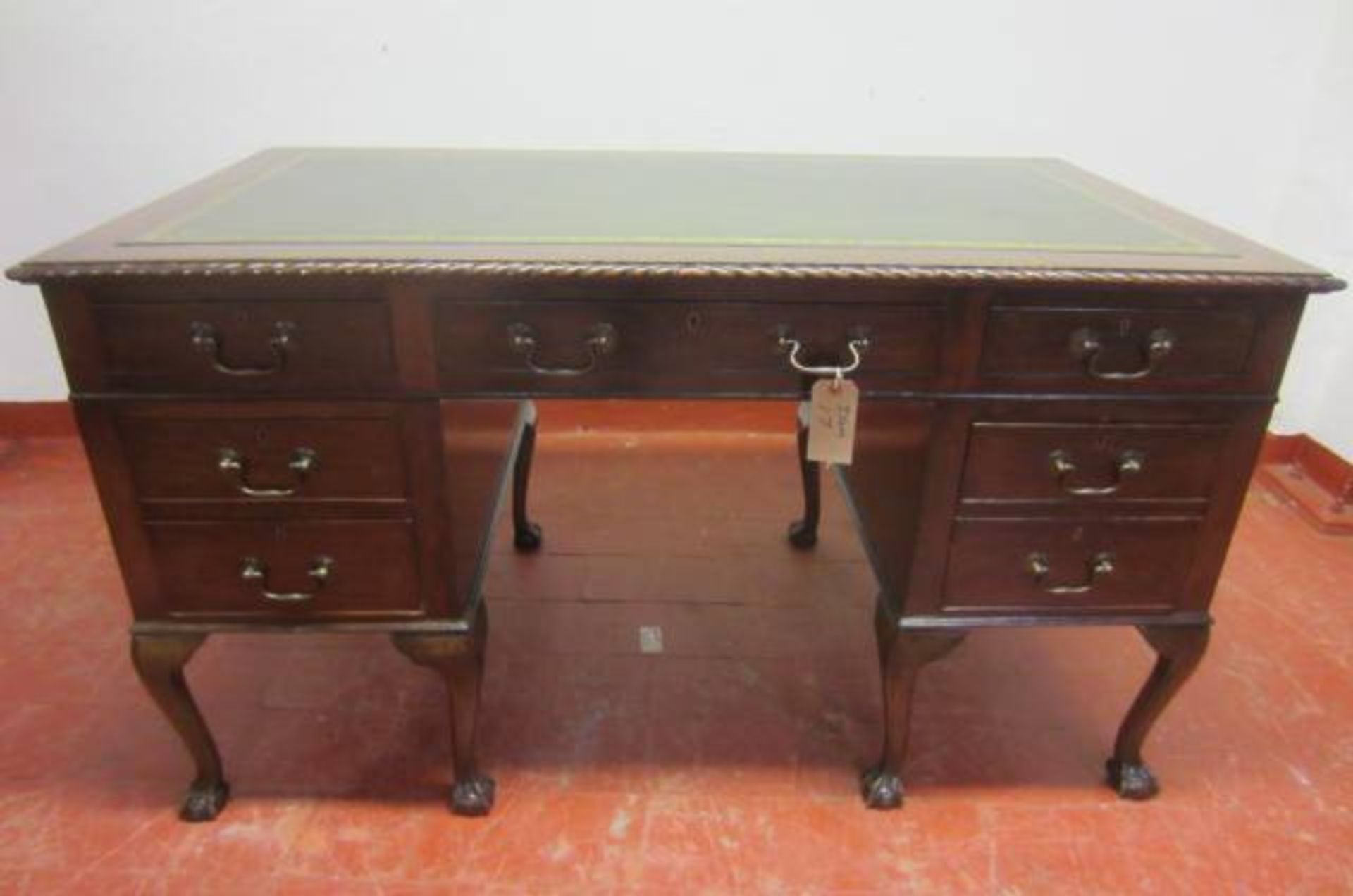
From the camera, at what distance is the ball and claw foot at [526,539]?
6.72 feet

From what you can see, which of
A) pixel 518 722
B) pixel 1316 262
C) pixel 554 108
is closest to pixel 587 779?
pixel 518 722

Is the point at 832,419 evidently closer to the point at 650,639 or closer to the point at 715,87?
the point at 650,639

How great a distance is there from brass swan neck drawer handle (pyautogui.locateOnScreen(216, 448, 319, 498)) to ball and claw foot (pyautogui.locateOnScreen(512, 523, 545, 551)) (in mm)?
900

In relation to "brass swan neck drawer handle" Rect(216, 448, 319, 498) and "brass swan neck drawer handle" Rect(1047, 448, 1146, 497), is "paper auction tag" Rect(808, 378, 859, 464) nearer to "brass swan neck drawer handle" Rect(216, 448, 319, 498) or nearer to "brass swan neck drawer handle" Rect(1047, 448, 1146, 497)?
"brass swan neck drawer handle" Rect(1047, 448, 1146, 497)

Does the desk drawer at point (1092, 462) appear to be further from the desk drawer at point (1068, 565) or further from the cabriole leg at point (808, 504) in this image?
the cabriole leg at point (808, 504)

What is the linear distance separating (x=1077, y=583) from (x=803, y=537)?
0.85 metres

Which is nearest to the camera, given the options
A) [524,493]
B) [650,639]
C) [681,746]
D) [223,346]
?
[223,346]

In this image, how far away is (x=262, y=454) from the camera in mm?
1144

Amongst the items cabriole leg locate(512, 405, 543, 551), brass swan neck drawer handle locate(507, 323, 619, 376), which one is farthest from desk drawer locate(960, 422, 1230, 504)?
cabriole leg locate(512, 405, 543, 551)

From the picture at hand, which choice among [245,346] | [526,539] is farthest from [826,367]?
[526,539]

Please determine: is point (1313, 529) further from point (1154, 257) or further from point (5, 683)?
point (5, 683)

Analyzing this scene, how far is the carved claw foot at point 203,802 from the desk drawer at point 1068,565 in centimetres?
111

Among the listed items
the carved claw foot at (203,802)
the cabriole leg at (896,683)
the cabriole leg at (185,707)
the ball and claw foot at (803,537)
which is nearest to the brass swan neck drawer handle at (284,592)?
the cabriole leg at (185,707)

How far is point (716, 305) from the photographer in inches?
42.6
